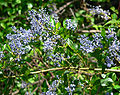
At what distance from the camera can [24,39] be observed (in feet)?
5.46

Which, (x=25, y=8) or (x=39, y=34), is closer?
(x=39, y=34)

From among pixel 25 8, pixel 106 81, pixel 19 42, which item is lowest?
pixel 106 81

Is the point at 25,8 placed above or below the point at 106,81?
above

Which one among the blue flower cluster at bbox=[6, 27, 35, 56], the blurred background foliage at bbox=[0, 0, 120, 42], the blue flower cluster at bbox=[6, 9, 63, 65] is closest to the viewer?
the blue flower cluster at bbox=[6, 9, 63, 65]

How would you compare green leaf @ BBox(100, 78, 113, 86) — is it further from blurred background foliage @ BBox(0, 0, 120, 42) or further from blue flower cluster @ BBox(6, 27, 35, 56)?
blurred background foliage @ BBox(0, 0, 120, 42)

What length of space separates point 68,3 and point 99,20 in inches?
24.0

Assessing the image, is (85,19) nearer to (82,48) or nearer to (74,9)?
(74,9)

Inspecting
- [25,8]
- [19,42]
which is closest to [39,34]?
[19,42]

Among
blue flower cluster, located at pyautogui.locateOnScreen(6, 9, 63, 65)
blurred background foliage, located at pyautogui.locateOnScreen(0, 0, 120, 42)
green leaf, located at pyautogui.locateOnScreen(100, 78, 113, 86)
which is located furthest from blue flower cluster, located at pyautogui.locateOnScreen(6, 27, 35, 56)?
blurred background foliage, located at pyautogui.locateOnScreen(0, 0, 120, 42)

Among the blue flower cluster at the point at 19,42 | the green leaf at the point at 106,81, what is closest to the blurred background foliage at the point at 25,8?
the blue flower cluster at the point at 19,42

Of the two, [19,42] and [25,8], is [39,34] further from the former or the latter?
[25,8]

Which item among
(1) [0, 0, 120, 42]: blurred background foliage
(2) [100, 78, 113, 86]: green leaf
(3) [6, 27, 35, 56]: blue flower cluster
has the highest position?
(1) [0, 0, 120, 42]: blurred background foliage

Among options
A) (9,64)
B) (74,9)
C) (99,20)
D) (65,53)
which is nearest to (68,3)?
(74,9)

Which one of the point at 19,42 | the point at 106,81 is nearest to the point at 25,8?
the point at 19,42
